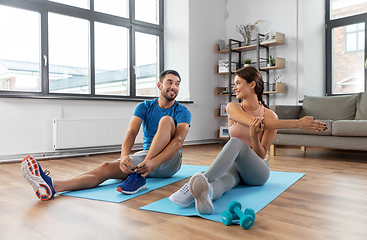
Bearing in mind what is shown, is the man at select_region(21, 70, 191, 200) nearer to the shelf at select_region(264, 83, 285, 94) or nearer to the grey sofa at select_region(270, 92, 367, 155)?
the grey sofa at select_region(270, 92, 367, 155)

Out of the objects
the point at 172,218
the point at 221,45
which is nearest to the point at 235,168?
the point at 172,218

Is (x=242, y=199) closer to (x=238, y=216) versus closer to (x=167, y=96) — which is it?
(x=238, y=216)

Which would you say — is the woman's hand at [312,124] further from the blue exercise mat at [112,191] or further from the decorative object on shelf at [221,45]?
the decorative object on shelf at [221,45]

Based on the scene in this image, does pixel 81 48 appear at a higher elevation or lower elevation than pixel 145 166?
higher

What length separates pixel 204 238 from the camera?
1.20 m

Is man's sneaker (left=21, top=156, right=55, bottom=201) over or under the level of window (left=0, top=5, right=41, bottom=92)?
under

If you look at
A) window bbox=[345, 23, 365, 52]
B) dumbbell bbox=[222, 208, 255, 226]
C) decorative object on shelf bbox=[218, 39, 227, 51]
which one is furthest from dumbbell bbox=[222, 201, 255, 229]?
decorative object on shelf bbox=[218, 39, 227, 51]

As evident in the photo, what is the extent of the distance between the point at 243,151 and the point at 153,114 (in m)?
0.80

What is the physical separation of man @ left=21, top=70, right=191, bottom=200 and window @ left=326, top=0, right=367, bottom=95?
355 centimetres

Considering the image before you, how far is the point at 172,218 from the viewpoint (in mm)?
1445

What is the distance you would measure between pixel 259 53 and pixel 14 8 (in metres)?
3.50

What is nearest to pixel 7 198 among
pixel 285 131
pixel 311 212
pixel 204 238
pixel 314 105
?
pixel 204 238

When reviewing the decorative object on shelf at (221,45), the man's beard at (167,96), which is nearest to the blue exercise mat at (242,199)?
the man's beard at (167,96)

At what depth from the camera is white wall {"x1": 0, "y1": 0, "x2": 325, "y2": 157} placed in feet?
12.1
